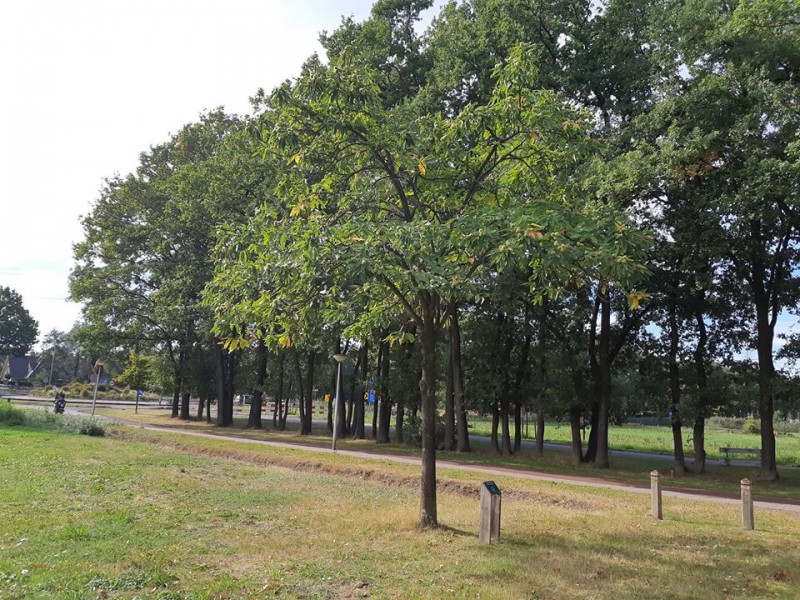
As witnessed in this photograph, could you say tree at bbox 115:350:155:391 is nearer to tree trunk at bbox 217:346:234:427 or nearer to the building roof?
tree trunk at bbox 217:346:234:427

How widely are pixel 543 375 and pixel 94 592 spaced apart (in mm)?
23239

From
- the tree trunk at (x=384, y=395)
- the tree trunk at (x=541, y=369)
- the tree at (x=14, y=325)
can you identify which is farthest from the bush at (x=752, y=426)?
the tree at (x=14, y=325)

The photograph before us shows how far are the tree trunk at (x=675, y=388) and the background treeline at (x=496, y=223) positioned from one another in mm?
107

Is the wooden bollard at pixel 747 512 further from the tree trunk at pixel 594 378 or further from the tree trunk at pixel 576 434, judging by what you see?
the tree trunk at pixel 576 434

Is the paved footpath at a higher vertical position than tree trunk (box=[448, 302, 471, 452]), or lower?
lower

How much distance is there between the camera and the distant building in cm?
10519

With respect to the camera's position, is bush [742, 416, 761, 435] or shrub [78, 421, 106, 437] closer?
shrub [78, 421, 106, 437]

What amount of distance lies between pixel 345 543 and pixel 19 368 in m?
118

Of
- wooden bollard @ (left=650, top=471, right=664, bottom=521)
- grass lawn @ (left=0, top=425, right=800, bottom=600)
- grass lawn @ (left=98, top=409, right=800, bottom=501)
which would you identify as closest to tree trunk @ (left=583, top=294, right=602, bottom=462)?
grass lawn @ (left=98, top=409, right=800, bottom=501)

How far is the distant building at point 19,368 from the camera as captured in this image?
105188mm

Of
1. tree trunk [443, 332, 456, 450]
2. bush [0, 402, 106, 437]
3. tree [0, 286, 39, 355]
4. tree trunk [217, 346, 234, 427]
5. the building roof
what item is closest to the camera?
bush [0, 402, 106, 437]

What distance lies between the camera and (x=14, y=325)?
116m

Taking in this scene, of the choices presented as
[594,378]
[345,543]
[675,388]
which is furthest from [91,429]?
[675,388]

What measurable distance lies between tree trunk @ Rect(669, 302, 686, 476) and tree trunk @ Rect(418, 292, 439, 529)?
51.1 ft
